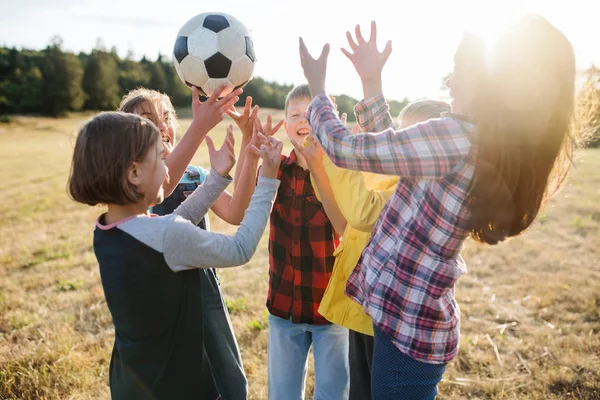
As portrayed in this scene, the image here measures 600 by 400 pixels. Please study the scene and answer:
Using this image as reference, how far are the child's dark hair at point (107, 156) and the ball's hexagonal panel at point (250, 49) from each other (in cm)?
118

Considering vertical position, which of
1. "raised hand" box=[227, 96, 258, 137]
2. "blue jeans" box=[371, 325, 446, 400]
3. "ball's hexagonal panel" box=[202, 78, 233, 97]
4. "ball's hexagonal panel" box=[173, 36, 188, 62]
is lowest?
"blue jeans" box=[371, 325, 446, 400]

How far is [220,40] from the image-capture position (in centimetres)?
268

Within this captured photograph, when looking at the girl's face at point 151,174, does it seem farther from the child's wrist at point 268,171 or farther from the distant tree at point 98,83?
the distant tree at point 98,83

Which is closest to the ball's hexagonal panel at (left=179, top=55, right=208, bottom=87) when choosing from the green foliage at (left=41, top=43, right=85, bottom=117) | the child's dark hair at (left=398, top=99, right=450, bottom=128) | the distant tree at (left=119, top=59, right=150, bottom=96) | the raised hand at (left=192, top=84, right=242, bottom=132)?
the raised hand at (left=192, top=84, right=242, bottom=132)

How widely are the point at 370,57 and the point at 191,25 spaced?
126 cm

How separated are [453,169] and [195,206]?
1281 millimetres

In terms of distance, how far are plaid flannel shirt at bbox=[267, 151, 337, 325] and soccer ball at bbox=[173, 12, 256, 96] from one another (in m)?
0.70

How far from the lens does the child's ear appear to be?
1.77 metres

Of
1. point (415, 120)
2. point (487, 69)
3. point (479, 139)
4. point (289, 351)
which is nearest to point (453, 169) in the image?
point (479, 139)

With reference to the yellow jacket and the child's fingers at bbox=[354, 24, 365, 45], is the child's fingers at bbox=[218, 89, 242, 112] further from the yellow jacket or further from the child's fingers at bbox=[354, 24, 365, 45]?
the child's fingers at bbox=[354, 24, 365, 45]

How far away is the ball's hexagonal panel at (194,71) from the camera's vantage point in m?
2.67

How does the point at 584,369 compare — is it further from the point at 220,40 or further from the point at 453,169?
the point at 220,40

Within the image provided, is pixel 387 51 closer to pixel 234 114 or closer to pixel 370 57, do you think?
pixel 370 57

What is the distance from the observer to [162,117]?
2736mm
